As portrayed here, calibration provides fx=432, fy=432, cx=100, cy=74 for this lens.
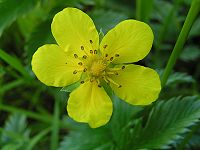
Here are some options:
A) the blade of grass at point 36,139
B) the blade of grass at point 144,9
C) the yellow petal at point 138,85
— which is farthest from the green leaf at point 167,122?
the blade of grass at point 36,139

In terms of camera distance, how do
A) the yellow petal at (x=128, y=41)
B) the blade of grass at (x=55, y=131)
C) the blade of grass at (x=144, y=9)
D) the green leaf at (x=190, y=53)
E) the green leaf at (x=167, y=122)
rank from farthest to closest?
the green leaf at (x=190, y=53), the blade of grass at (x=55, y=131), the blade of grass at (x=144, y=9), the green leaf at (x=167, y=122), the yellow petal at (x=128, y=41)

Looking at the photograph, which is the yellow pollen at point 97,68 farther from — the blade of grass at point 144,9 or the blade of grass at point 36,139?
the blade of grass at point 36,139

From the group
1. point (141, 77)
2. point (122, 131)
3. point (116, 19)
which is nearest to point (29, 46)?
point (116, 19)

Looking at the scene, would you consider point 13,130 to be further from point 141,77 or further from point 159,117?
point 141,77

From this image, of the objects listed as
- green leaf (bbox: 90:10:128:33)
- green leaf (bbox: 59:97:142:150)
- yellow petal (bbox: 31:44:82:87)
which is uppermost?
yellow petal (bbox: 31:44:82:87)

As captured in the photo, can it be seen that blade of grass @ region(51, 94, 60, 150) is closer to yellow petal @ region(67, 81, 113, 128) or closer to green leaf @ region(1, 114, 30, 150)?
green leaf @ region(1, 114, 30, 150)

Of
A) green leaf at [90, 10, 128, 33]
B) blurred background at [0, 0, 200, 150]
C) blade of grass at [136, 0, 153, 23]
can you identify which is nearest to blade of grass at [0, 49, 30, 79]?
blurred background at [0, 0, 200, 150]
